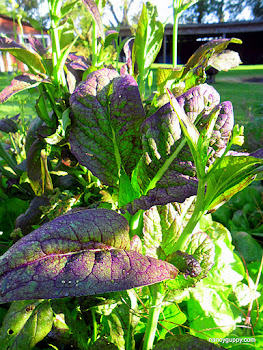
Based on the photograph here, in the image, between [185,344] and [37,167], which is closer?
[185,344]

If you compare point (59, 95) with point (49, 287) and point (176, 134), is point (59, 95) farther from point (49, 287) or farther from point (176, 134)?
point (49, 287)

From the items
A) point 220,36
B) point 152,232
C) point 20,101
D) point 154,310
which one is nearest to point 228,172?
point 152,232

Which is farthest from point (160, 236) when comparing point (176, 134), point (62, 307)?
point (62, 307)

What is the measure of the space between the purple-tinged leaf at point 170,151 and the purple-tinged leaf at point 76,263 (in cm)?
10

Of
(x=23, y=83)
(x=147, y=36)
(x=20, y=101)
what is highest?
(x=147, y=36)

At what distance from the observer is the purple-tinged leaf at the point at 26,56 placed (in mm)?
841

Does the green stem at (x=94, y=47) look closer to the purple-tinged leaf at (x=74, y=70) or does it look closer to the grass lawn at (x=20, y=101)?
the purple-tinged leaf at (x=74, y=70)

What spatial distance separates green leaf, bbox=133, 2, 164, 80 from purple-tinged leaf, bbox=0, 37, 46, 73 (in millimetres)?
302

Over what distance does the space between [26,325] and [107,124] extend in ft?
1.85

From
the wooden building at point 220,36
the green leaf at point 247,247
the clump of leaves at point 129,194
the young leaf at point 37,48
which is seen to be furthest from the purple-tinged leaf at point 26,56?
the wooden building at point 220,36

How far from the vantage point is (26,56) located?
87 centimetres

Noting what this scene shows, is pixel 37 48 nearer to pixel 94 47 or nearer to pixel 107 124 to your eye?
pixel 94 47

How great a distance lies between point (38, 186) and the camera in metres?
0.96

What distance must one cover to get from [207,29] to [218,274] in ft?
48.2
